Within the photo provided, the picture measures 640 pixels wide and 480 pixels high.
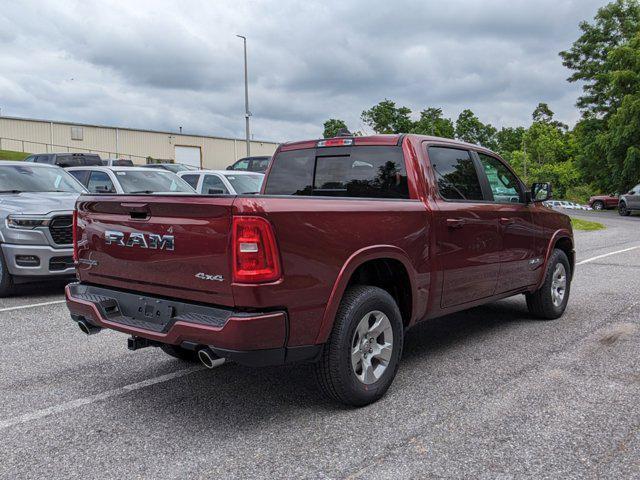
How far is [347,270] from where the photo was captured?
148 inches

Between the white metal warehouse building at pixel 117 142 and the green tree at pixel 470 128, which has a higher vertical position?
the green tree at pixel 470 128

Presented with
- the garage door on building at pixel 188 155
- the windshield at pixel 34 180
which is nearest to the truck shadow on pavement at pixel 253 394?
the windshield at pixel 34 180

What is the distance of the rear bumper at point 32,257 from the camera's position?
7539 mm

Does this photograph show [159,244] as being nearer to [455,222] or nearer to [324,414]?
A: [324,414]

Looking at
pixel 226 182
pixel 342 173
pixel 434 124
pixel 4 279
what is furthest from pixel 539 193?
pixel 434 124

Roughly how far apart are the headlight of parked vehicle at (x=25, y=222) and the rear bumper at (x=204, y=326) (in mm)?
4216

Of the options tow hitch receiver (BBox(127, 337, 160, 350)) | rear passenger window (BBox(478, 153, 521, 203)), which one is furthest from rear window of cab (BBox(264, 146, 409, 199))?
tow hitch receiver (BBox(127, 337, 160, 350))

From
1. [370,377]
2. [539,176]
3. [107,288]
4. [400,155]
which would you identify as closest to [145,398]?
[107,288]

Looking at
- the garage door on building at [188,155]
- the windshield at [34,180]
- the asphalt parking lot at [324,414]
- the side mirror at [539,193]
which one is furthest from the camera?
the garage door on building at [188,155]

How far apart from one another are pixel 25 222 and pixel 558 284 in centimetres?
649

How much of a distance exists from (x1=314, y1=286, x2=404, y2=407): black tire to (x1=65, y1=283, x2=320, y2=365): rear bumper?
0.16 metres

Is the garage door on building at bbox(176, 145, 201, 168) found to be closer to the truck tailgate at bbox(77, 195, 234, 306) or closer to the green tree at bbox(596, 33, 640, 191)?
the green tree at bbox(596, 33, 640, 191)

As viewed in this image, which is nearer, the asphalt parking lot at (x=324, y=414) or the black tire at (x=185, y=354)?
the asphalt parking lot at (x=324, y=414)

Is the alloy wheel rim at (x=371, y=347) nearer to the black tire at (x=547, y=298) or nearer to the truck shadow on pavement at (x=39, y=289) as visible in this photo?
the black tire at (x=547, y=298)
